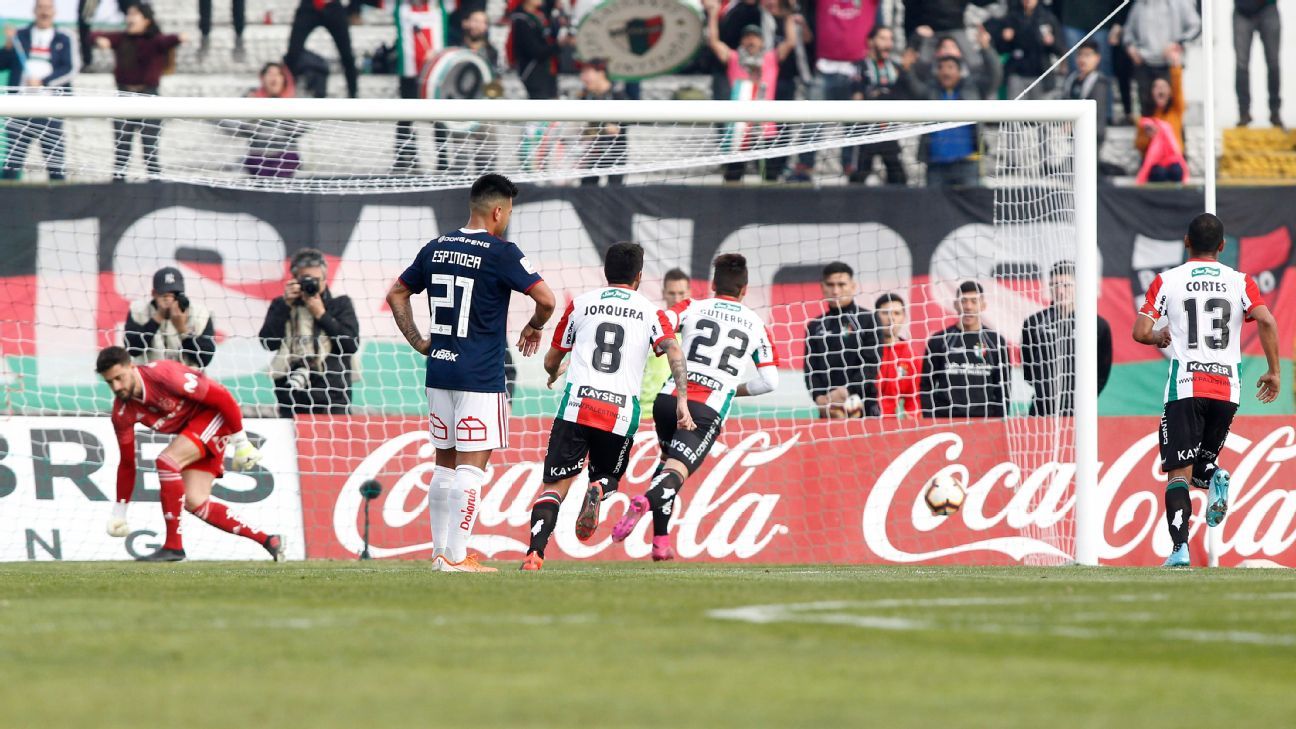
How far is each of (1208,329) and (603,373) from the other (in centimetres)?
378

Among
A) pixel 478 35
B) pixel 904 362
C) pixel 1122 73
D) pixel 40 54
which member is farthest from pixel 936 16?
pixel 40 54

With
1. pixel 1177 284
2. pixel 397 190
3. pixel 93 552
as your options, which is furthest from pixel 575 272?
pixel 1177 284

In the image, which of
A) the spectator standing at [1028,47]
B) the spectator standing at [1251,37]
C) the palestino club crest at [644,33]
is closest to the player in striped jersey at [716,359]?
the palestino club crest at [644,33]

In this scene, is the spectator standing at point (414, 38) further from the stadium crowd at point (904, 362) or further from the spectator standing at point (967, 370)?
the spectator standing at point (967, 370)

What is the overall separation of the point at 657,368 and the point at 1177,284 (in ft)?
11.1

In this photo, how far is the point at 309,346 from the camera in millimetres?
13750

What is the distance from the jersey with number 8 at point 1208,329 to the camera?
10844mm

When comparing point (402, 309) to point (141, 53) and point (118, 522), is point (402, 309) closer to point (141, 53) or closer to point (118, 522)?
point (118, 522)

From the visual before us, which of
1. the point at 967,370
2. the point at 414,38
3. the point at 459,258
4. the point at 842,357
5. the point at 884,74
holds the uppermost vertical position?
the point at 414,38

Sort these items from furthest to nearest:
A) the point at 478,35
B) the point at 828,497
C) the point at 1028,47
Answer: the point at 1028,47
the point at 478,35
the point at 828,497

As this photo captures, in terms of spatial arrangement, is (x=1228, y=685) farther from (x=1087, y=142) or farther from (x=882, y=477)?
(x=882, y=477)

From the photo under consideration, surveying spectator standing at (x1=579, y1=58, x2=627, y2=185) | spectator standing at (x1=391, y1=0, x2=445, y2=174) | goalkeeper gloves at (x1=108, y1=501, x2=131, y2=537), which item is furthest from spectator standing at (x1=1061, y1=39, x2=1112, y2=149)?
goalkeeper gloves at (x1=108, y1=501, x2=131, y2=537)

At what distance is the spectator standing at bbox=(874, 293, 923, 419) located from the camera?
1369cm

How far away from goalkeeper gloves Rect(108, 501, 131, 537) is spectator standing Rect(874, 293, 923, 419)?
5.74 meters
